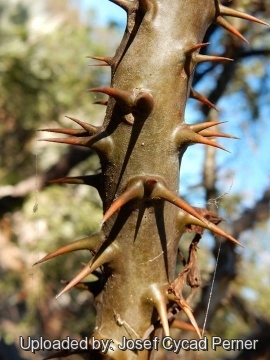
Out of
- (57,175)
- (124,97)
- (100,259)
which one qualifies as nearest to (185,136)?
(124,97)

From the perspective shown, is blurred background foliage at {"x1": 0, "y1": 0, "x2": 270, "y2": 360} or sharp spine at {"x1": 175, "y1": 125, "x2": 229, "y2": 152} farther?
blurred background foliage at {"x1": 0, "y1": 0, "x2": 270, "y2": 360}

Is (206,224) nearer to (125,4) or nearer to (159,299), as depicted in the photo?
(159,299)

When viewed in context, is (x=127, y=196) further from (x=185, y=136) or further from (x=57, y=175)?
(x=57, y=175)

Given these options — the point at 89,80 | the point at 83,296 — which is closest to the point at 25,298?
the point at 83,296

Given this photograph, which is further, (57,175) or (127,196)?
(57,175)

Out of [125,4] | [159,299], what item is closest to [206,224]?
[159,299]

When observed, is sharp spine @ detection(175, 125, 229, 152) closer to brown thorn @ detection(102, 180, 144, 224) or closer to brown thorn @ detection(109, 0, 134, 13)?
brown thorn @ detection(102, 180, 144, 224)

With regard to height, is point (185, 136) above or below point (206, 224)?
above

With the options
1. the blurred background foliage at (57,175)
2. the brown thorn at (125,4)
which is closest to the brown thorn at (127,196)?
the brown thorn at (125,4)

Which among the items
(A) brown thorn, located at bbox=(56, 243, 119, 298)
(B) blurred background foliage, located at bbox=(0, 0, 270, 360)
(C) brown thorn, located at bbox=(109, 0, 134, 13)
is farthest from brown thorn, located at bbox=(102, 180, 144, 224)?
(B) blurred background foliage, located at bbox=(0, 0, 270, 360)
